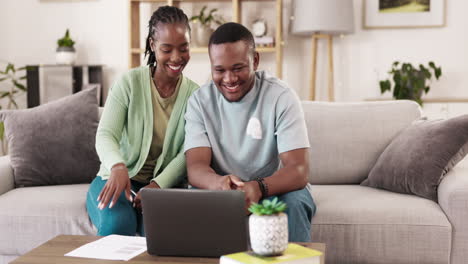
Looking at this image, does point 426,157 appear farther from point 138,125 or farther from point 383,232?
point 138,125

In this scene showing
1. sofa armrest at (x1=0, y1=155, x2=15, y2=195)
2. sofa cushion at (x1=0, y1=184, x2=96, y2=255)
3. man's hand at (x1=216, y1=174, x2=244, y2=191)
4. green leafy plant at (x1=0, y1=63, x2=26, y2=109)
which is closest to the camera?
man's hand at (x1=216, y1=174, x2=244, y2=191)

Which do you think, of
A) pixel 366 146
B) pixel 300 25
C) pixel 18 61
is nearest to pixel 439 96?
pixel 300 25

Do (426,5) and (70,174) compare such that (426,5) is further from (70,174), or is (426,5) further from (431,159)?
(70,174)

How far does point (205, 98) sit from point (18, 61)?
3432mm

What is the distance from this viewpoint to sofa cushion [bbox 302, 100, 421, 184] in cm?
270

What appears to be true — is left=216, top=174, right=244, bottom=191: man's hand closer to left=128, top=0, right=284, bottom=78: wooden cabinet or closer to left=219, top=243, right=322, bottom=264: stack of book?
left=219, top=243, right=322, bottom=264: stack of book

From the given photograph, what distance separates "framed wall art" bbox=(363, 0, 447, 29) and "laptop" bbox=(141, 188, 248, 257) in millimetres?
3612

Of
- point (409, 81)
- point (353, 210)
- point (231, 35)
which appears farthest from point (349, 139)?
point (409, 81)

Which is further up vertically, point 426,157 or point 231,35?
point 231,35

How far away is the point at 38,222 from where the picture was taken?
2.33 metres

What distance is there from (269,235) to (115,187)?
76 cm

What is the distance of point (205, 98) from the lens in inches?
85.4

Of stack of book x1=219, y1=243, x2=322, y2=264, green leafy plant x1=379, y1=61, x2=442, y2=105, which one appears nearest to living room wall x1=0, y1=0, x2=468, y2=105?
green leafy plant x1=379, y1=61, x2=442, y2=105

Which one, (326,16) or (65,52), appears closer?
(326,16)
